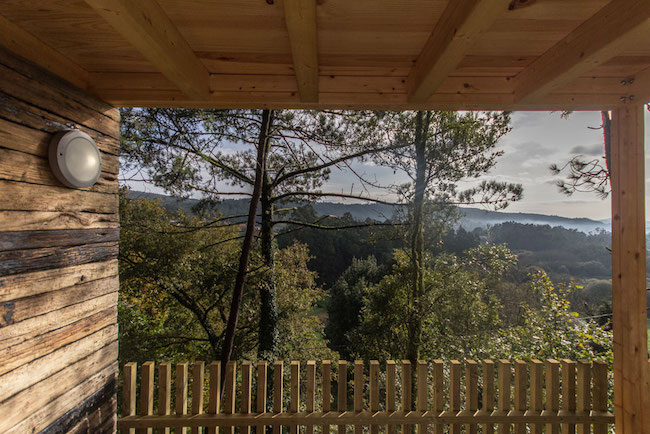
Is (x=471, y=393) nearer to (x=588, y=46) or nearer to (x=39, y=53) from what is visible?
(x=588, y=46)

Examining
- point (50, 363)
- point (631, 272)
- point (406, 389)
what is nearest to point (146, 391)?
point (50, 363)

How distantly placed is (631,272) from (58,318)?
255 cm

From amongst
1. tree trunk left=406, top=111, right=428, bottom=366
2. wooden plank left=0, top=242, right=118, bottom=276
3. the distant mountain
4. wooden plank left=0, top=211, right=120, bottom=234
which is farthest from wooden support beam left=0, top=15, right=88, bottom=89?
tree trunk left=406, top=111, right=428, bottom=366

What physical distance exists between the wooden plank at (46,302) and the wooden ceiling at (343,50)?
84 cm

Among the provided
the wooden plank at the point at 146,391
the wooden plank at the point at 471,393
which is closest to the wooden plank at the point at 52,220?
the wooden plank at the point at 146,391

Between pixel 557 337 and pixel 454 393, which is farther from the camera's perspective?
pixel 557 337

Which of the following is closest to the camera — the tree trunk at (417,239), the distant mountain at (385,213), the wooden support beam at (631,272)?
the wooden support beam at (631,272)

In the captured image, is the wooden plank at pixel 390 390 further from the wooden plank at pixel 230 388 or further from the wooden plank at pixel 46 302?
the wooden plank at pixel 46 302

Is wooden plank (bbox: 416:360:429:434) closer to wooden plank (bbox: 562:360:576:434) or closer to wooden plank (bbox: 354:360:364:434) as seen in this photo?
wooden plank (bbox: 354:360:364:434)

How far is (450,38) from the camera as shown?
0.91m

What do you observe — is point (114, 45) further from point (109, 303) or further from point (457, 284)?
point (457, 284)

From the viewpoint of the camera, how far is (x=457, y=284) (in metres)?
4.65

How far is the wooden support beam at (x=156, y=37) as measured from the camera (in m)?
0.80

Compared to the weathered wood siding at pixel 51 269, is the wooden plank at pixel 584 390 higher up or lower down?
lower down
